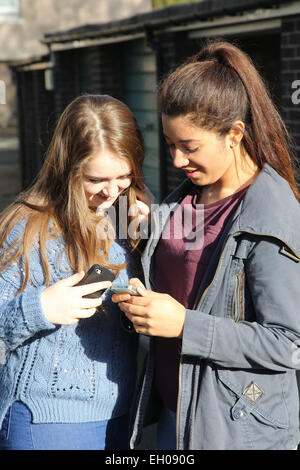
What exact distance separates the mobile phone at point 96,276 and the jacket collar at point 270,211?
1.40 feet

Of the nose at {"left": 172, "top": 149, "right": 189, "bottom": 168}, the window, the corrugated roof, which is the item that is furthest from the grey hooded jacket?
the window

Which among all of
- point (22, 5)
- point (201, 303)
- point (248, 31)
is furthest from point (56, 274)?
point (22, 5)

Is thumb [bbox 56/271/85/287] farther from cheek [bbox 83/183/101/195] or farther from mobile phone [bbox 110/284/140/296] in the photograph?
cheek [bbox 83/183/101/195]

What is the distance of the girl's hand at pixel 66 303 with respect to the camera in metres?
1.92

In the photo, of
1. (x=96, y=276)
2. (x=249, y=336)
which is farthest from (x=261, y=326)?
(x=96, y=276)

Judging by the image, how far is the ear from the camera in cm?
196

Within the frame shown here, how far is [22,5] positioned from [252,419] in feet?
70.0

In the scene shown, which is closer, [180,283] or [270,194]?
[270,194]

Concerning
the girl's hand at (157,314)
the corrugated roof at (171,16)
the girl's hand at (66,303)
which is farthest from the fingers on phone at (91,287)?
the corrugated roof at (171,16)

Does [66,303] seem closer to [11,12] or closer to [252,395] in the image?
[252,395]

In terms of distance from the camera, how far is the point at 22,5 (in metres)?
21.0

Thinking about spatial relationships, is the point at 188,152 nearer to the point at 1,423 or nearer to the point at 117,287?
the point at 117,287

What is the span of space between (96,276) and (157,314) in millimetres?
247

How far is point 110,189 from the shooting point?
218 cm
